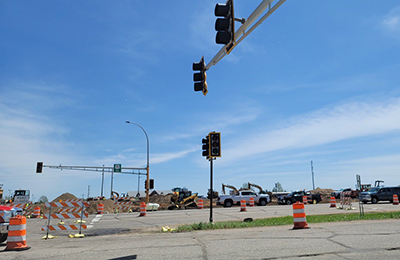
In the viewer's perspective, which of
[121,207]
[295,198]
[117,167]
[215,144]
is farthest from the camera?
[117,167]

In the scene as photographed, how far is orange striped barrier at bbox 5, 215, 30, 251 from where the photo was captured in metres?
9.03

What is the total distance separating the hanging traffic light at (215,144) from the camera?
50.4 feet

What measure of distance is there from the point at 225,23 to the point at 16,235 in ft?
25.8

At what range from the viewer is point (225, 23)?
7281 millimetres

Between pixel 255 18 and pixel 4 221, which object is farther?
pixel 4 221

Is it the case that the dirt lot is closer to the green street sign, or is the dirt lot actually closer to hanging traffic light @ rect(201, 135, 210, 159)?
the green street sign

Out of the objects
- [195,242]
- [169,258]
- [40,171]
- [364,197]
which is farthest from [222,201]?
[169,258]

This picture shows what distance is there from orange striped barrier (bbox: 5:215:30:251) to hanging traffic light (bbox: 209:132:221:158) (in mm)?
8331

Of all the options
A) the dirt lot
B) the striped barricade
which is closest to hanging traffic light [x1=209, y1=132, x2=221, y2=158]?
the dirt lot

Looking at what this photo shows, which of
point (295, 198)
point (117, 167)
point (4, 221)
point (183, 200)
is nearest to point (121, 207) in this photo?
point (183, 200)

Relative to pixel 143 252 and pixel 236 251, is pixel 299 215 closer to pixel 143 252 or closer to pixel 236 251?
pixel 236 251

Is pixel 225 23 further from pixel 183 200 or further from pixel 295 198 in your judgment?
pixel 295 198

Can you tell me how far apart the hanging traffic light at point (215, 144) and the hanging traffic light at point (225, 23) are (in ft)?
27.8

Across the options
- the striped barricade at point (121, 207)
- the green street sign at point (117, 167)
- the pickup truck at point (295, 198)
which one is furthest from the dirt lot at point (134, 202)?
the green street sign at point (117, 167)
